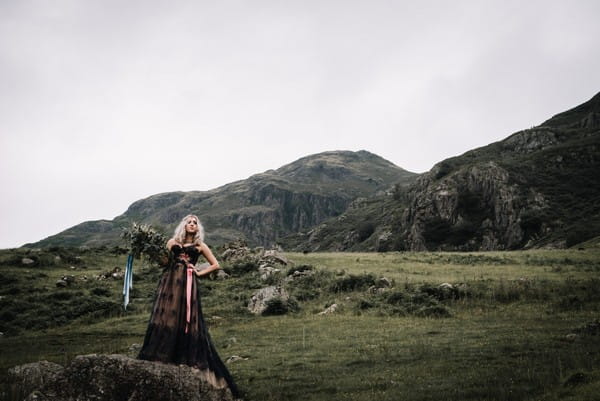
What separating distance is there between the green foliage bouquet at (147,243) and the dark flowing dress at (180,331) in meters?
0.47

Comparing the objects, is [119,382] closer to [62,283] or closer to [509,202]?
[62,283]

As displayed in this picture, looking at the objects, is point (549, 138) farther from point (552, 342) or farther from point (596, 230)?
point (552, 342)

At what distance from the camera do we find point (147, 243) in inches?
396

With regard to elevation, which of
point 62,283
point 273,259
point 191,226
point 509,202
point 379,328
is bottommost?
point 379,328

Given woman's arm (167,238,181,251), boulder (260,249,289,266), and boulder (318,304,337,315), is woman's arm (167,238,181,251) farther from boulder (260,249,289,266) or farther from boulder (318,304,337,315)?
boulder (260,249,289,266)

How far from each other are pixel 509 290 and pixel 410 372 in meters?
16.2

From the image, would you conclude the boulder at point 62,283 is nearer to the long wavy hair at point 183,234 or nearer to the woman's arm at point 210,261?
the long wavy hair at point 183,234

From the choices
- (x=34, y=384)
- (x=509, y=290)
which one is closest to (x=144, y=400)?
(x=34, y=384)

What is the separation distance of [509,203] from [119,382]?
115966 mm

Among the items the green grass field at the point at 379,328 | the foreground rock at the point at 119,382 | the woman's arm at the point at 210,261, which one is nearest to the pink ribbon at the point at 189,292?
the woman's arm at the point at 210,261

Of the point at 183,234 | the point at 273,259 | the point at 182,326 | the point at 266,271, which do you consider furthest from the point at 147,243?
the point at 273,259

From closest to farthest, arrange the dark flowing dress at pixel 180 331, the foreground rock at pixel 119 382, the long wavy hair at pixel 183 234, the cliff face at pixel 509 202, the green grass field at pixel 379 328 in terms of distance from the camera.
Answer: the foreground rock at pixel 119 382 < the dark flowing dress at pixel 180 331 < the long wavy hair at pixel 183 234 < the green grass field at pixel 379 328 < the cliff face at pixel 509 202

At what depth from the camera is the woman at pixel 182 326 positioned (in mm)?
8781

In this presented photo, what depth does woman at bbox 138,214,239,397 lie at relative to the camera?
878 centimetres
